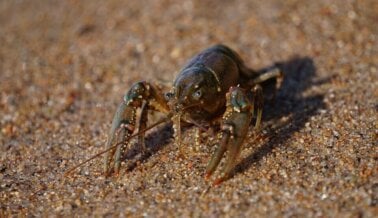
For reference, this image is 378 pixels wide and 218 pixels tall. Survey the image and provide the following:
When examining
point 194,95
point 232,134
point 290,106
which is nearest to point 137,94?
point 194,95

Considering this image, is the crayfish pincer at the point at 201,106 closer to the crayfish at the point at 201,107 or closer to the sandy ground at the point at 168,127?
the crayfish at the point at 201,107

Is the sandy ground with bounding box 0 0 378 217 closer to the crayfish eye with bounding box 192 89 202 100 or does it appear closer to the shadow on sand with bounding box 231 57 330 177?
the shadow on sand with bounding box 231 57 330 177

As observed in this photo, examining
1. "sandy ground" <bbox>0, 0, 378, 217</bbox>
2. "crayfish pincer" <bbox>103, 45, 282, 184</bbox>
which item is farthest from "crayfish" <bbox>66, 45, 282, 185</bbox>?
"sandy ground" <bbox>0, 0, 378, 217</bbox>

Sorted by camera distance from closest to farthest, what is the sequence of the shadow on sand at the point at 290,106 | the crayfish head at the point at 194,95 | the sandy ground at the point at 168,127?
the sandy ground at the point at 168,127, the shadow on sand at the point at 290,106, the crayfish head at the point at 194,95

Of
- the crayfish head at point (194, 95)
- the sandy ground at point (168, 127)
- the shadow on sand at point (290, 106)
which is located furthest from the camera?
the crayfish head at point (194, 95)

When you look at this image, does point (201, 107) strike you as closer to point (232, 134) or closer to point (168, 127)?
point (168, 127)

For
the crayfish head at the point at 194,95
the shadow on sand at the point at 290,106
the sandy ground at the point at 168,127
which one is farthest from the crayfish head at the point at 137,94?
the shadow on sand at the point at 290,106
